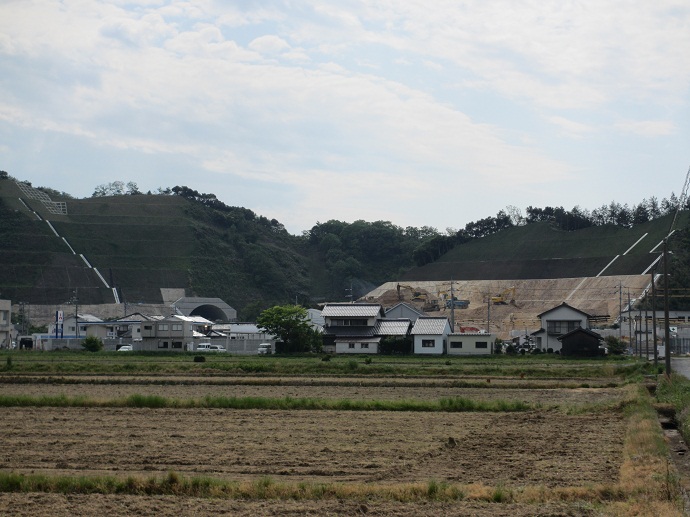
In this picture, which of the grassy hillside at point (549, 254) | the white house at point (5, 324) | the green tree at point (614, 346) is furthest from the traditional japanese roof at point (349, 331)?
the grassy hillside at point (549, 254)

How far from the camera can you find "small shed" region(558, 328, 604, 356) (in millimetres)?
53875

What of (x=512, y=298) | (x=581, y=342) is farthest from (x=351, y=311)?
(x=512, y=298)

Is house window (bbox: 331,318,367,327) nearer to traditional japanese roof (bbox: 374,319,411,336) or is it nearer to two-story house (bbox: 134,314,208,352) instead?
traditional japanese roof (bbox: 374,319,411,336)

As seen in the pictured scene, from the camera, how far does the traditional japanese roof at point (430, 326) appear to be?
55.2m

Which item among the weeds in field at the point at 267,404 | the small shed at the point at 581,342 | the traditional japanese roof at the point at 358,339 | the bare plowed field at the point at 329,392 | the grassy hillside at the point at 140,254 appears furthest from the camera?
the grassy hillside at the point at 140,254

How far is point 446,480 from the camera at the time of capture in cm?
1175

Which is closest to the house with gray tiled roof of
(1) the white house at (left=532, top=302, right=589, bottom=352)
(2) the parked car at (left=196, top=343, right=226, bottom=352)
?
(2) the parked car at (left=196, top=343, right=226, bottom=352)

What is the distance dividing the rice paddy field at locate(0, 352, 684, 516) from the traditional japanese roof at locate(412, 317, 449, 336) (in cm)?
2629

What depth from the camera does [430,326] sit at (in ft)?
184

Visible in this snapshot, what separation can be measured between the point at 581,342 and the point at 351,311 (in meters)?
16.0

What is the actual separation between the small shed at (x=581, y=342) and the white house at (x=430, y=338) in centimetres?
766

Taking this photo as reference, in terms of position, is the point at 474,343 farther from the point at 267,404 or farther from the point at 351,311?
the point at 267,404

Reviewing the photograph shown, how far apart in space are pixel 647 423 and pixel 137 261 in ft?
288

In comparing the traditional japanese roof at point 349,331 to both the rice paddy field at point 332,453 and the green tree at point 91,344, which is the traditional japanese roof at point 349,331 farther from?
the rice paddy field at point 332,453
